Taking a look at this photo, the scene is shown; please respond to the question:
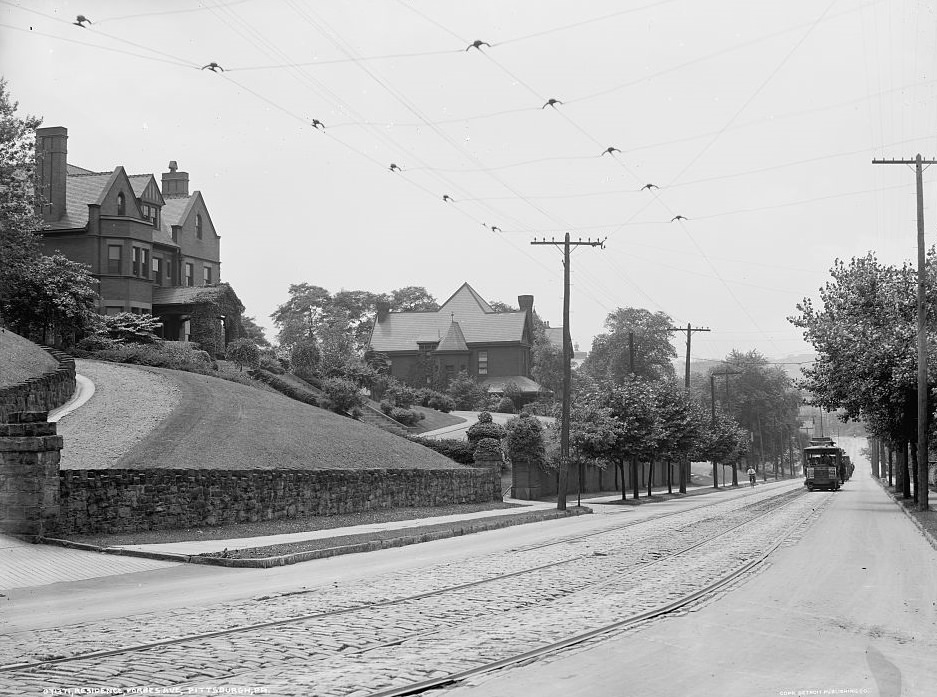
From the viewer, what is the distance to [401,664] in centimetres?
861

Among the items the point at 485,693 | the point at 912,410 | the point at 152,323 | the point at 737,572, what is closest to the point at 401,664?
the point at 485,693

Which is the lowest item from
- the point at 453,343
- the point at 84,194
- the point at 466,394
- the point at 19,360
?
the point at 19,360

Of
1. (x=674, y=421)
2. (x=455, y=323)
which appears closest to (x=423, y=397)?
(x=455, y=323)

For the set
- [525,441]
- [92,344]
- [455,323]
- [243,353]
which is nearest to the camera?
[525,441]

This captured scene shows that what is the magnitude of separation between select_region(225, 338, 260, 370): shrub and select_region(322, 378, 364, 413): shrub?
424 centimetres

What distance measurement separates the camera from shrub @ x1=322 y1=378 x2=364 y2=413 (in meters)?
54.0

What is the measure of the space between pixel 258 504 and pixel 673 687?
18.8 meters

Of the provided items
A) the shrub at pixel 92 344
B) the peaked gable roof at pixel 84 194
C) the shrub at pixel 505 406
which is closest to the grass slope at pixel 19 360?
the shrub at pixel 92 344

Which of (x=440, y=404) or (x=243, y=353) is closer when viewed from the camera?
(x=243, y=353)

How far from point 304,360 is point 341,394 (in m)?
7.17

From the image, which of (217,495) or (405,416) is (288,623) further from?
(405,416)

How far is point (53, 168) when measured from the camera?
55562 mm

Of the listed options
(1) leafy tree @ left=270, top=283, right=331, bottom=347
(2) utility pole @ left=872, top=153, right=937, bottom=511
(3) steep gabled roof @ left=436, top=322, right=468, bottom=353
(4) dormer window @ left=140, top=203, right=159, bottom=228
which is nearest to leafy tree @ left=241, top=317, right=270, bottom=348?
(1) leafy tree @ left=270, top=283, right=331, bottom=347

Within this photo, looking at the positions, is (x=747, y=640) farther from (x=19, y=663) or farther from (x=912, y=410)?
(x=912, y=410)
